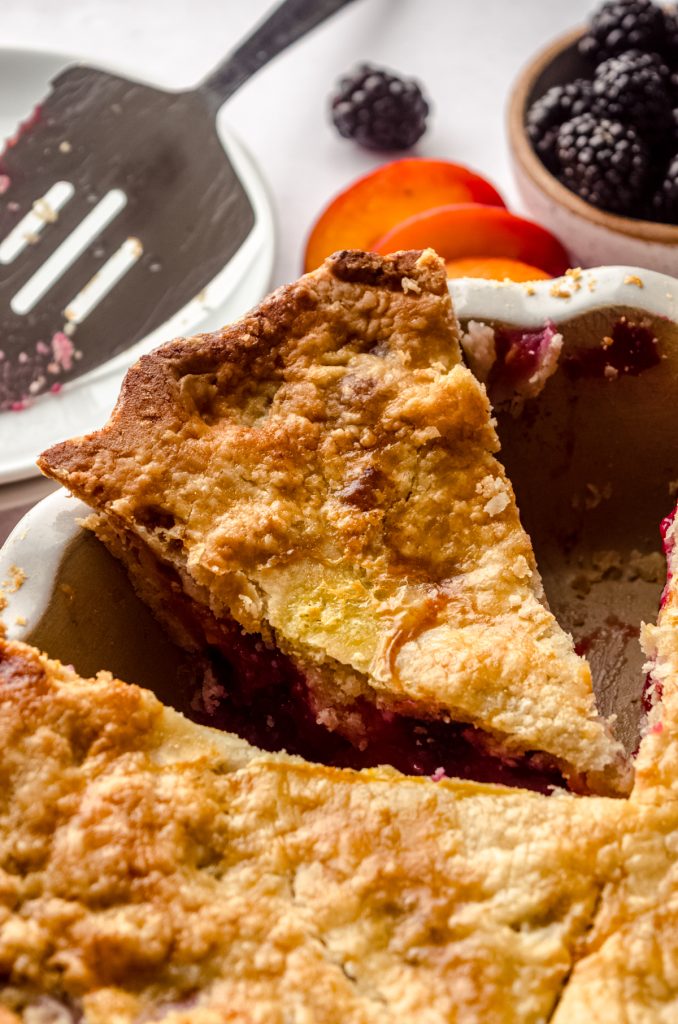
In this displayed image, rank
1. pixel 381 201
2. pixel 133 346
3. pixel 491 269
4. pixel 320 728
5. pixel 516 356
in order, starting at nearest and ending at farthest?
pixel 320 728 → pixel 516 356 → pixel 491 269 → pixel 133 346 → pixel 381 201

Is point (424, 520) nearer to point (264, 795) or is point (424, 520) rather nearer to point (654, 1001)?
point (264, 795)

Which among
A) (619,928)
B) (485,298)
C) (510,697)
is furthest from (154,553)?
(619,928)

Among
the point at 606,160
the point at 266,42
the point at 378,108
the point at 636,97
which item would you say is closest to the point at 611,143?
the point at 606,160

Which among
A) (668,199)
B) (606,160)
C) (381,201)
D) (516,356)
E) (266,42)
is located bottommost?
(668,199)

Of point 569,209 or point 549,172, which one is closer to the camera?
point 569,209

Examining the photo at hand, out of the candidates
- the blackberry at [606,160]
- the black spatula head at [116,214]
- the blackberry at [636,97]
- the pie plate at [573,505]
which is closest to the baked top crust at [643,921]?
the pie plate at [573,505]

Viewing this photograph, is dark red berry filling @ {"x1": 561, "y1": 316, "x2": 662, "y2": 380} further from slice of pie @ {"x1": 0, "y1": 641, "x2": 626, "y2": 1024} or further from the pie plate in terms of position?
slice of pie @ {"x1": 0, "y1": 641, "x2": 626, "y2": 1024}

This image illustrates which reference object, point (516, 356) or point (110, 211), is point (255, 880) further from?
point (110, 211)

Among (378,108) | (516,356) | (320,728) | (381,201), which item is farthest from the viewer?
(378,108)
